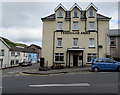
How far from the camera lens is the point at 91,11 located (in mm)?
24812

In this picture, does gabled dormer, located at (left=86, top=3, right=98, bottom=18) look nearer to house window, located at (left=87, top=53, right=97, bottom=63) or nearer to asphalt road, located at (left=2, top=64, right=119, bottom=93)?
house window, located at (left=87, top=53, right=97, bottom=63)

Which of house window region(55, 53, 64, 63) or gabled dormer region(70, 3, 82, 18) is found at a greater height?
gabled dormer region(70, 3, 82, 18)

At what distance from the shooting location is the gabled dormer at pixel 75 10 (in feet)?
81.2

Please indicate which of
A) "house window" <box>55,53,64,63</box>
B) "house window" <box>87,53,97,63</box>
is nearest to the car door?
"house window" <box>87,53,97,63</box>

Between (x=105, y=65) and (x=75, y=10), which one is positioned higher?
(x=75, y=10)

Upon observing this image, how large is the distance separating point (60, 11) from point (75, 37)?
5794 millimetres

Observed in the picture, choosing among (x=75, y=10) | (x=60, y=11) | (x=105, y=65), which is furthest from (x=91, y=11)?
(x=105, y=65)

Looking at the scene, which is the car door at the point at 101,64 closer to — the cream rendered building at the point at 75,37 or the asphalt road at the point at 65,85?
the asphalt road at the point at 65,85

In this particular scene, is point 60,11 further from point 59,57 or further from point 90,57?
point 90,57

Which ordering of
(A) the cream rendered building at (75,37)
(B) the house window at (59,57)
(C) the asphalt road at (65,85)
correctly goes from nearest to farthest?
(C) the asphalt road at (65,85) → (A) the cream rendered building at (75,37) → (B) the house window at (59,57)

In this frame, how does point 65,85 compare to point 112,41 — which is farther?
point 112,41

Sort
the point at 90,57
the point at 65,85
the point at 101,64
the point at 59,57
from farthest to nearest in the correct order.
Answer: the point at 59,57 → the point at 90,57 → the point at 101,64 → the point at 65,85

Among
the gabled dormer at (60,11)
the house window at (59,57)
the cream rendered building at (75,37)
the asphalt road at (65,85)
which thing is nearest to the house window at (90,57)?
the cream rendered building at (75,37)

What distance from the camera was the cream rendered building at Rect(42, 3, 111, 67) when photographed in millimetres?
23656
